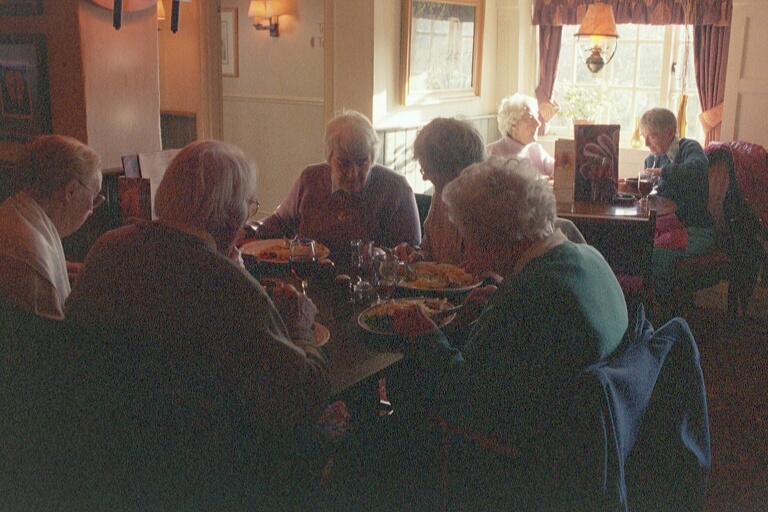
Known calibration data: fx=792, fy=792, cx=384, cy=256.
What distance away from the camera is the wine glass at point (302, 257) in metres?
2.50

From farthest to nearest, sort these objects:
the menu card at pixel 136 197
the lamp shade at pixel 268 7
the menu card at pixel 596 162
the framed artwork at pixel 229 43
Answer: the framed artwork at pixel 229 43
the lamp shade at pixel 268 7
the menu card at pixel 596 162
the menu card at pixel 136 197

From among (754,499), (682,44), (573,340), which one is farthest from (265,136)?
(573,340)

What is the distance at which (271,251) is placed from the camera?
2.74m

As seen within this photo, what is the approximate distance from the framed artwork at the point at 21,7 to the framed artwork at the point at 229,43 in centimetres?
250

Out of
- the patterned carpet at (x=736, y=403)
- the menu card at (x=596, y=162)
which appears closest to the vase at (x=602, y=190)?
the menu card at (x=596, y=162)

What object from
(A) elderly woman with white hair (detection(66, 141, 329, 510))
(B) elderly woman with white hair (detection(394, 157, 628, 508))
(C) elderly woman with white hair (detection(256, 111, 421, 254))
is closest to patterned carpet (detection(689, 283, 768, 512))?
(B) elderly woman with white hair (detection(394, 157, 628, 508))

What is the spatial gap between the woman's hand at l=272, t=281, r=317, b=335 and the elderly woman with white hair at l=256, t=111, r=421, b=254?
1.23 metres

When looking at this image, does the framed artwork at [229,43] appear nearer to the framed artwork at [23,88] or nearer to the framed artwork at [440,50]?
the framed artwork at [440,50]

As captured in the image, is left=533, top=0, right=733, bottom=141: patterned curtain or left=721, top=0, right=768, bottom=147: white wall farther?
left=533, top=0, right=733, bottom=141: patterned curtain

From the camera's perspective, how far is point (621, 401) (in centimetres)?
160

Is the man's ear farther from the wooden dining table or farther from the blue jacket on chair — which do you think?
the blue jacket on chair

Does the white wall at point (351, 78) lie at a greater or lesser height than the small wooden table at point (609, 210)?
greater

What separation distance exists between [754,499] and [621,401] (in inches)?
59.3

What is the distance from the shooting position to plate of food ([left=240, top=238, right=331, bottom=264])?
2676mm
